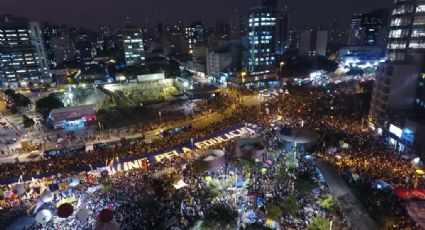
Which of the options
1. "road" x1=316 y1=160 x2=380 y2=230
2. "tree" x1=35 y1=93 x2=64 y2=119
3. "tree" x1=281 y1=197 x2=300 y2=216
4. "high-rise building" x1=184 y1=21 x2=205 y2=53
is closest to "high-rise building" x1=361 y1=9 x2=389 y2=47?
"high-rise building" x1=184 y1=21 x2=205 y2=53

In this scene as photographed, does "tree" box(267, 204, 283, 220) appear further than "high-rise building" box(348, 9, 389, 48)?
No

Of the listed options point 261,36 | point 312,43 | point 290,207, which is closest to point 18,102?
point 290,207

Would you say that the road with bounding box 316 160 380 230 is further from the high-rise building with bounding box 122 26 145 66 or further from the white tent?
the high-rise building with bounding box 122 26 145 66

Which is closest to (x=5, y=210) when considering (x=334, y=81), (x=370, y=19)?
(x=334, y=81)

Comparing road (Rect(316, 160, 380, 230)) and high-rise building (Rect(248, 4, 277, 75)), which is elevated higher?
high-rise building (Rect(248, 4, 277, 75))

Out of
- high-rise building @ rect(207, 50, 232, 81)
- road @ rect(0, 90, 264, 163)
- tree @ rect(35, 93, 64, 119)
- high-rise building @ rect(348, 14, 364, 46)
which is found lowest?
road @ rect(0, 90, 264, 163)

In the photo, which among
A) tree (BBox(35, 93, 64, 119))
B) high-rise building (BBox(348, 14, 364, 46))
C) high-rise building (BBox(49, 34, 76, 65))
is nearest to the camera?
tree (BBox(35, 93, 64, 119))

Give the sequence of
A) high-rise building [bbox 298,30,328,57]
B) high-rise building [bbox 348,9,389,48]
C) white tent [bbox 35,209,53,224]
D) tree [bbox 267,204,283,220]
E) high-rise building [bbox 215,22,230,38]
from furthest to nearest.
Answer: high-rise building [bbox 215,22,230,38] < high-rise building [bbox 348,9,389,48] < high-rise building [bbox 298,30,328,57] < white tent [bbox 35,209,53,224] < tree [bbox 267,204,283,220]
